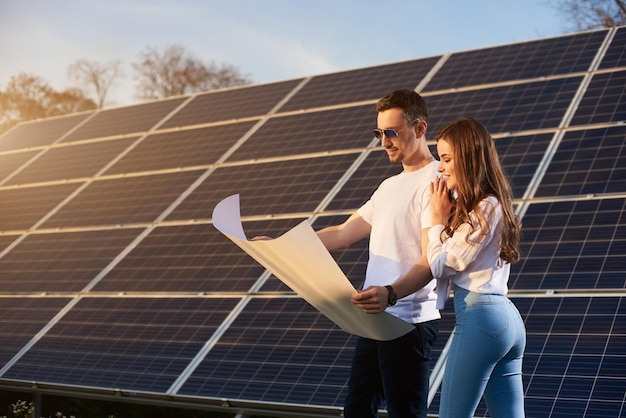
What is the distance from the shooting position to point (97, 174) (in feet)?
50.4

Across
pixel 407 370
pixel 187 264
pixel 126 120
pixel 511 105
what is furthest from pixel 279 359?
pixel 126 120

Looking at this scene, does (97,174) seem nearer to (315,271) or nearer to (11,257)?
(11,257)

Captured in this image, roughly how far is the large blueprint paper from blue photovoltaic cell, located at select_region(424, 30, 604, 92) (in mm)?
7987

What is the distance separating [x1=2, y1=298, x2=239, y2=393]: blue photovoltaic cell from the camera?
32.6 feet

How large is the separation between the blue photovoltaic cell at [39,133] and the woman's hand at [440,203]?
45.8 ft

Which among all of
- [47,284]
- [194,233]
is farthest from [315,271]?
[47,284]

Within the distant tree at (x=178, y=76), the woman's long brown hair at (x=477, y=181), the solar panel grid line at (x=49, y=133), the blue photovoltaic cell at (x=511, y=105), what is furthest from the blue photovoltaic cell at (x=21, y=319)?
the distant tree at (x=178, y=76)

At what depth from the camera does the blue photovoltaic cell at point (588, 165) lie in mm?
10023

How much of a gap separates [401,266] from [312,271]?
62cm

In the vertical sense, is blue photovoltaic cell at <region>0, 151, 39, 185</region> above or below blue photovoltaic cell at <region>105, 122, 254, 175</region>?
above

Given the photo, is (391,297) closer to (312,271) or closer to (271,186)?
(312,271)

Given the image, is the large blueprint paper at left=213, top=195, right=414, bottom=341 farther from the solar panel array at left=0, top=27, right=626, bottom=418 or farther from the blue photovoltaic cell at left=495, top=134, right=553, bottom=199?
the blue photovoltaic cell at left=495, top=134, right=553, bottom=199

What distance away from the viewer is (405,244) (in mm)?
5629

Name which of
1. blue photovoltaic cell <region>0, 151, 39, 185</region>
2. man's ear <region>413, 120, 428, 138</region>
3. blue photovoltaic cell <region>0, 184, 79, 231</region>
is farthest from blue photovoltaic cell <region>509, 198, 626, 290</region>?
blue photovoltaic cell <region>0, 151, 39, 185</region>
